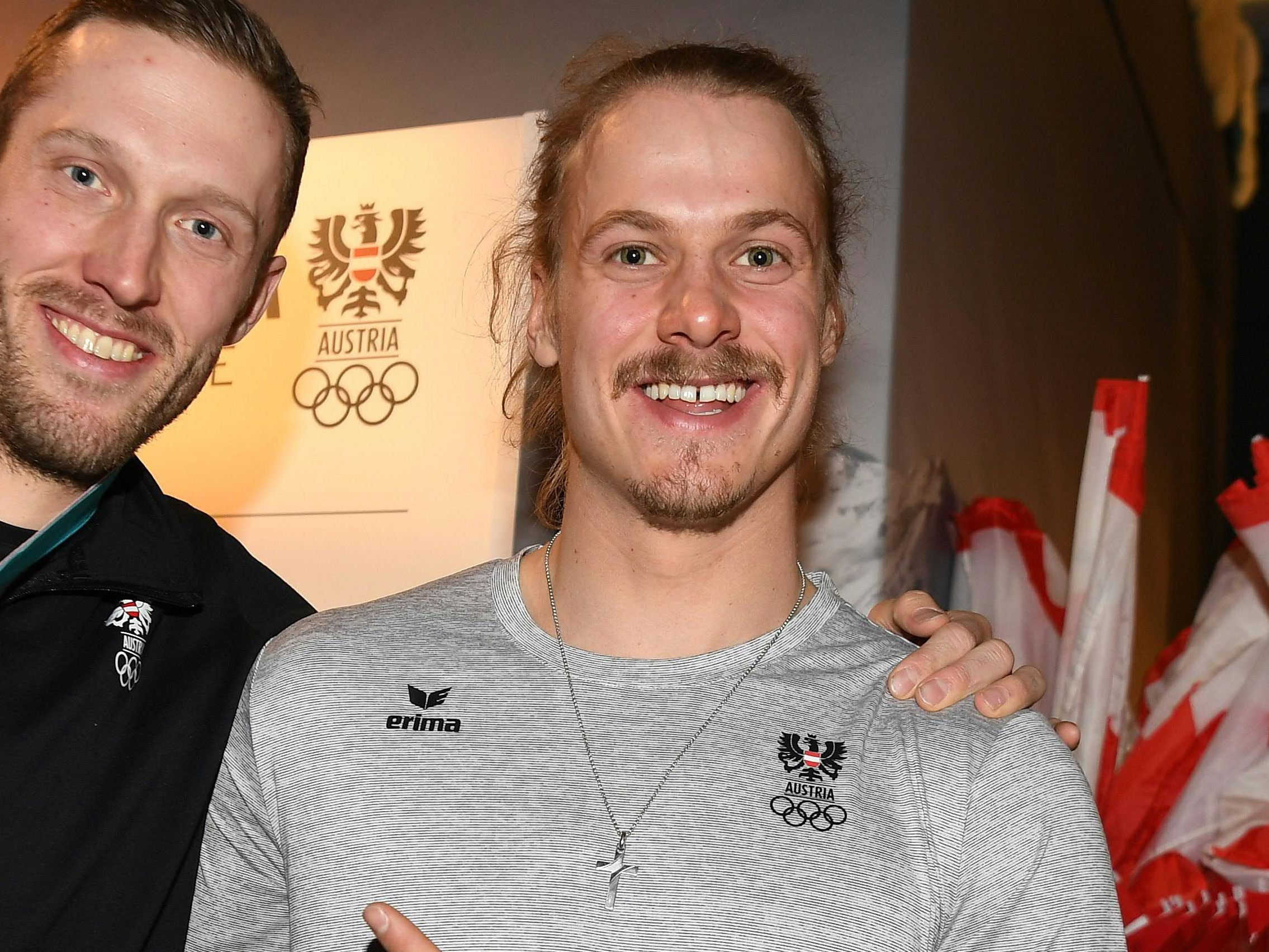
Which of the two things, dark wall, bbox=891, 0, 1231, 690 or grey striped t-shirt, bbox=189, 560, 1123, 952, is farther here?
dark wall, bbox=891, 0, 1231, 690

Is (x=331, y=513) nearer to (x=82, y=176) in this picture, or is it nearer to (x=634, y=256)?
(x=82, y=176)

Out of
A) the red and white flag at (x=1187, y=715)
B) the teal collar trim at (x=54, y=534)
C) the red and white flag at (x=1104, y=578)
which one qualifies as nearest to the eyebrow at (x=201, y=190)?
the teal collar trim at (x=54, y=534)

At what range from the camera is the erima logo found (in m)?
1.57

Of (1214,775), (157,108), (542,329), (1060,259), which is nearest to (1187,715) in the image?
(1214,775)

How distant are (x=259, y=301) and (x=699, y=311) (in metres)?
0.82

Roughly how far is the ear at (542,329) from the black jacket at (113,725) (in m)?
0.52

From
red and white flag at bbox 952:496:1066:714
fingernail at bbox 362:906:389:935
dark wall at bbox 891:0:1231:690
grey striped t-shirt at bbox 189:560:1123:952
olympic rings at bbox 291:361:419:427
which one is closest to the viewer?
fingernail at bbox 362:906:389:935

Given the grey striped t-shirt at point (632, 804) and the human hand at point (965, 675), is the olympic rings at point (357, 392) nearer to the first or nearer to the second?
the grey striped t-shirt at point (632, 804)

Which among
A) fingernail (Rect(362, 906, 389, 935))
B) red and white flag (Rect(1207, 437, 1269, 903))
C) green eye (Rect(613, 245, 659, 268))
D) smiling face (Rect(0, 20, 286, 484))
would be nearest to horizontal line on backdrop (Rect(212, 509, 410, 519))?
smiling face (Rect(0, 20, 286, 484))

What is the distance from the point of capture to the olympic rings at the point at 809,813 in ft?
4.74

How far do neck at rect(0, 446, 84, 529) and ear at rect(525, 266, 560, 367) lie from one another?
2.08 ft

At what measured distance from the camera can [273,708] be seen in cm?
163

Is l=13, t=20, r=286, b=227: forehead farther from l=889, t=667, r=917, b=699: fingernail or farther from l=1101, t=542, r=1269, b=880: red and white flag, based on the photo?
l=1101, t=542, r=1269, b=880: red and white flag

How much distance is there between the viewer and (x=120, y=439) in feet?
6.00
